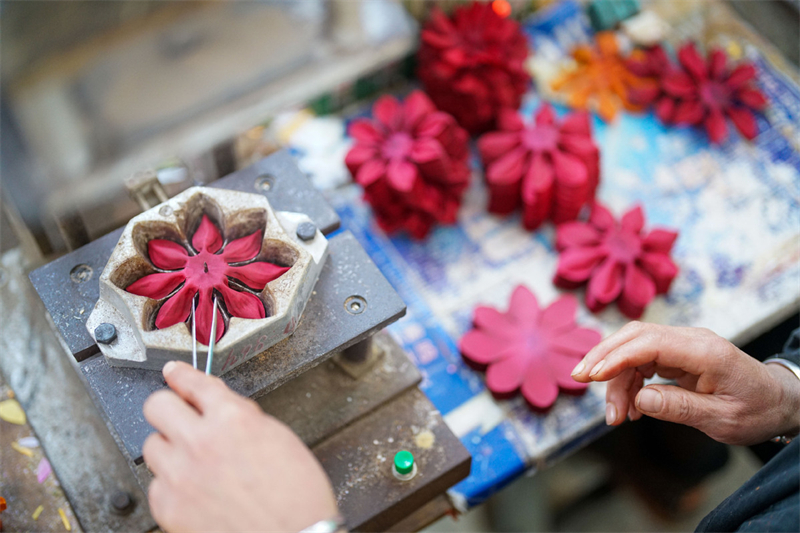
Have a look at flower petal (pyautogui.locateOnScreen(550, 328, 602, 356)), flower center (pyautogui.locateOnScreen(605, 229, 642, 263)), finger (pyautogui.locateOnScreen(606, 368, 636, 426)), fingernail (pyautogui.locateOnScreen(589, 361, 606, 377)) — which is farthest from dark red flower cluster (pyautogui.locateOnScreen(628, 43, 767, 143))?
fingernail (pyautogui.locateOnScreen(589, 361, 606, 377))

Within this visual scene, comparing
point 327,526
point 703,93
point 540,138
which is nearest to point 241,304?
point 327,526

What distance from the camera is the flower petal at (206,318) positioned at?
0.97m

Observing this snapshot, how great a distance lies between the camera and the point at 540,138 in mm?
1663

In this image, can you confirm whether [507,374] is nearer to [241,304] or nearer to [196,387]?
[241,304]

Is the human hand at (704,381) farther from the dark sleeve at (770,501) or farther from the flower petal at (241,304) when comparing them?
the flower petal at (241,304)

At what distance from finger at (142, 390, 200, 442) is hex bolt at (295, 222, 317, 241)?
34 cm

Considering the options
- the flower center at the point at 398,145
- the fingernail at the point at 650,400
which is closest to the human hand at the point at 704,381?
the fingernail at the point at 650,400

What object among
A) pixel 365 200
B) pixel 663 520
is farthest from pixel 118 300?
pixel 663 520

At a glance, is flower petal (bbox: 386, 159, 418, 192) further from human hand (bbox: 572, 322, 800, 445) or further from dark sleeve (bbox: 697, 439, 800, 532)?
dark sleeve (bbox: 697, 439, 800, 532)

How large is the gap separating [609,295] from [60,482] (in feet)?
3.81

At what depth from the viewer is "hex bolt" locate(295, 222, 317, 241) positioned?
1057 mm

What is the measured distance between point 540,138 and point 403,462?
0.88 metres

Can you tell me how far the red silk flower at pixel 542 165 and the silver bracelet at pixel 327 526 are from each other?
3.44 ft

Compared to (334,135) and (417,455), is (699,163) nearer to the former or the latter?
(334,135)
